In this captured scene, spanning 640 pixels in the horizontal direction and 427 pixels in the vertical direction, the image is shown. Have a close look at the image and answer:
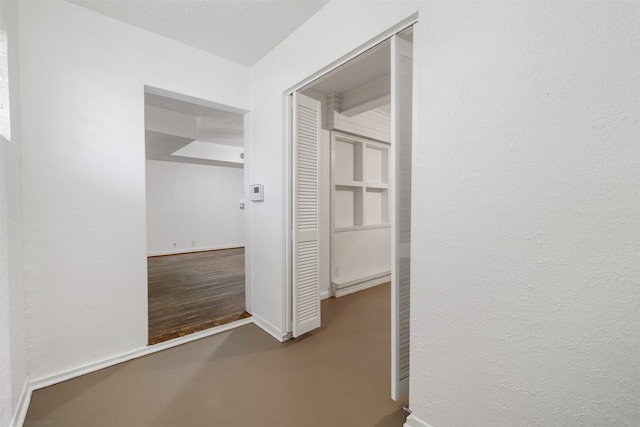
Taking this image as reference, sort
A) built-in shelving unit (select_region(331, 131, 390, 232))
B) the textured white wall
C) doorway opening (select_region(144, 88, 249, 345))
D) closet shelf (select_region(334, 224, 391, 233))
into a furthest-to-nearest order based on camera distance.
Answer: built-in shelving unit (select_region(331, 131, 390, 232)) < closet shelf (select_region(334, 224, 391, 233)) < doorway opening (select_region(144, 88, 249, 345)) < the textured white wall

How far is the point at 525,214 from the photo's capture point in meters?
1.01

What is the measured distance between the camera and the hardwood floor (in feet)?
8.49

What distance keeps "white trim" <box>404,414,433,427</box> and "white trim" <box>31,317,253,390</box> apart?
1755 mm

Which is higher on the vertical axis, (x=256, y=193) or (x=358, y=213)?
(x=256, y=193)

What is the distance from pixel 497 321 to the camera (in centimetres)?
108

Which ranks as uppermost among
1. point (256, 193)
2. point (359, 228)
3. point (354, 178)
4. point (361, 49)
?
point (361, 49)

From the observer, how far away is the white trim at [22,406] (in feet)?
4.51

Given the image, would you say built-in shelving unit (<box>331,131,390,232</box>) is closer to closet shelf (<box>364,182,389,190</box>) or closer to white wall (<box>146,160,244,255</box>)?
closet shelf (<box>364,182,389,190</box>)

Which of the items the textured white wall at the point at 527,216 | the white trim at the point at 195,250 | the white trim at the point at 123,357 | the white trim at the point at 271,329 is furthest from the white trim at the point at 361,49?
the white trim at the point at 195,250

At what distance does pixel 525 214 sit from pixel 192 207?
24.3ft

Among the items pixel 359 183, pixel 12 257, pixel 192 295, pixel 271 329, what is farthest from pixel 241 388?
pixel 359 183

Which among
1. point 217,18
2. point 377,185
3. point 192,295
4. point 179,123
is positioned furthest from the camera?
point 179,123

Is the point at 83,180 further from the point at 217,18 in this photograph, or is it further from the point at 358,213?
the point at 358,213

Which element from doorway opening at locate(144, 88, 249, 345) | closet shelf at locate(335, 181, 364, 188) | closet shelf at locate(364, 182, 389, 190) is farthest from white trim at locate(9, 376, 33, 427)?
closet shelf at locate(364, 182, 389, 190)
